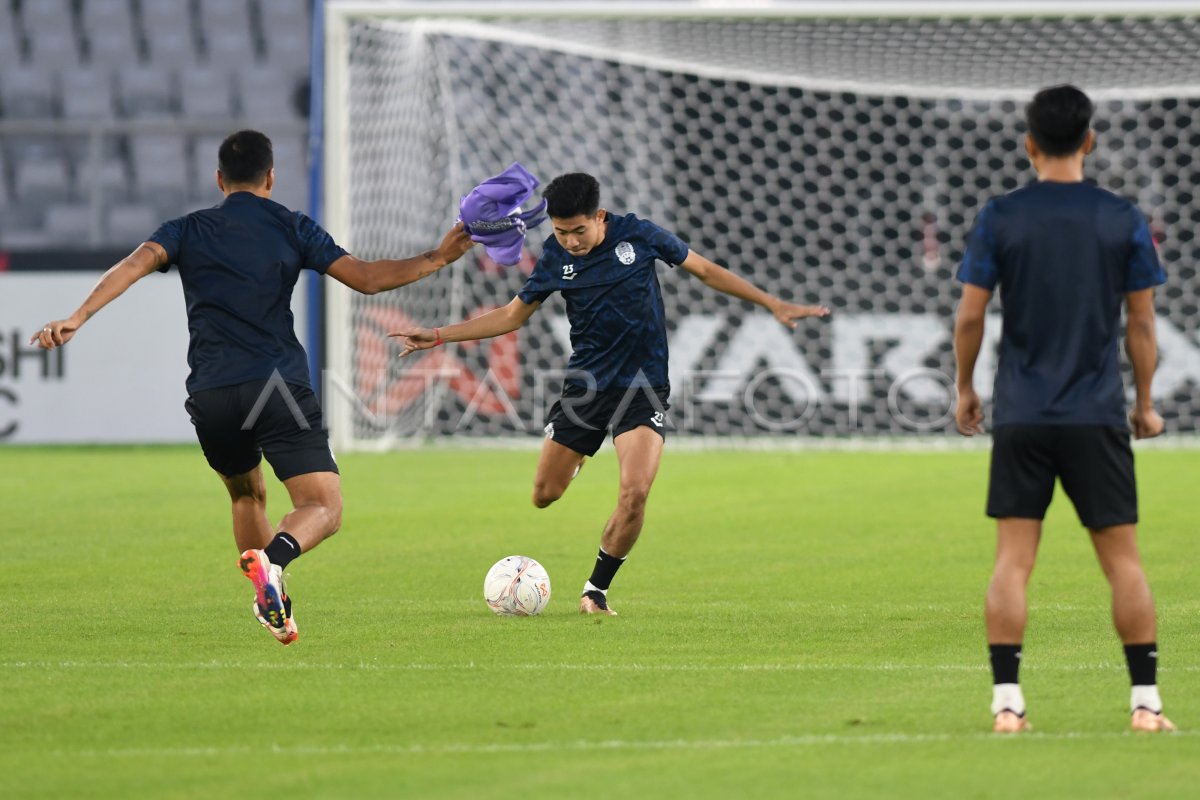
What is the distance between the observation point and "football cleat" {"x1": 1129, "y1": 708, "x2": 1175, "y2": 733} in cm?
542


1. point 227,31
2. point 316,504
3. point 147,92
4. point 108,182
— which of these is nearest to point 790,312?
point 316,504

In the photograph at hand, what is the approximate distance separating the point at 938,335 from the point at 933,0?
12.3ft

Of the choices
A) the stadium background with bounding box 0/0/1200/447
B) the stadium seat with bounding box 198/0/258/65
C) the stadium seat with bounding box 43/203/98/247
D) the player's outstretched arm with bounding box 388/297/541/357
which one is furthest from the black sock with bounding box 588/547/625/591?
the stadium seat with bounding box 198/0/258/65

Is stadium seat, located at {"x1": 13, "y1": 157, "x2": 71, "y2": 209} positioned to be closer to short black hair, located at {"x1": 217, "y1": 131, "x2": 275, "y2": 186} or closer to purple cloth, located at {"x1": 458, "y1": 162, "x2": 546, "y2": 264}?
short black hair, located at {"x1": 217, "y1": 131, "x2": 275, "y2": 186}

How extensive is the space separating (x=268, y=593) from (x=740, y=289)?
9.33 feet

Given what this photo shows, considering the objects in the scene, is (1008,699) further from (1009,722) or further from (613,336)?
(613,336)

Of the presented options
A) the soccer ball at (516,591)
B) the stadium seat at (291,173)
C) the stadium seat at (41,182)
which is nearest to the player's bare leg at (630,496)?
the soccer ball at (516,591)

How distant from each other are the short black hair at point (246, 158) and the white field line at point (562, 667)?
2.03m

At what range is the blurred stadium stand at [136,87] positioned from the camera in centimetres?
2350

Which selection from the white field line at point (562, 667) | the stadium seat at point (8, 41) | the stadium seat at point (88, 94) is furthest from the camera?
the stadium seat at point (8, 41)

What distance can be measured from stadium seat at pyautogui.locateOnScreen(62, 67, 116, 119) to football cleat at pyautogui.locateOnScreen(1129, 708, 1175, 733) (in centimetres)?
2143

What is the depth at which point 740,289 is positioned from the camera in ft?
28.3

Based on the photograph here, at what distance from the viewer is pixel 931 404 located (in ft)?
69.8

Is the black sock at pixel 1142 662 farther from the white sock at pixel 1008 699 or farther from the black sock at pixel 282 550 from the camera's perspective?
the black sock at pixel 282 550
